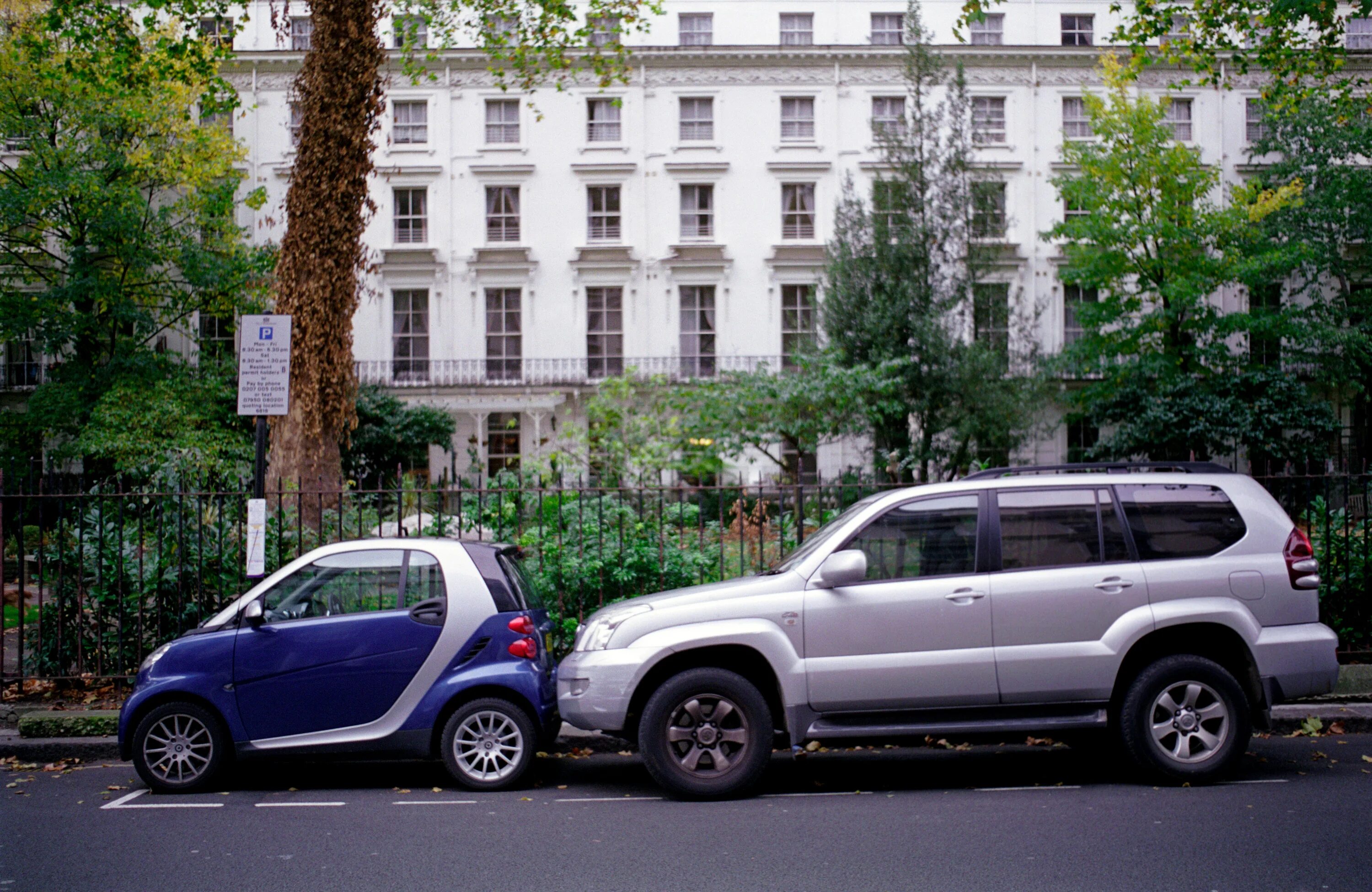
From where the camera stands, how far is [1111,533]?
283 inches

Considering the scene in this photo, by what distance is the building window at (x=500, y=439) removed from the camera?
34.8 metres

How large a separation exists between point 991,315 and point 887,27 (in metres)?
12.6

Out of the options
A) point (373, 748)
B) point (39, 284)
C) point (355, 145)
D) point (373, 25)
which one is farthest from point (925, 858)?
point (39, 284)

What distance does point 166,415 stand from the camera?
26.7 meters

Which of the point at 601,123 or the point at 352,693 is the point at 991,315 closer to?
the point at 601,123

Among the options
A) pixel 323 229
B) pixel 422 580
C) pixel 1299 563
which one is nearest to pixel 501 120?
pixel 323 229

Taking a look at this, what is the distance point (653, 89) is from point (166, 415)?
17.4 metres

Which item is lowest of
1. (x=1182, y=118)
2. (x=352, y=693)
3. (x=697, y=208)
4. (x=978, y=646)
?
(x=352, y=693)

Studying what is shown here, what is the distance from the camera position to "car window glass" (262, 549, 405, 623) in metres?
7.62

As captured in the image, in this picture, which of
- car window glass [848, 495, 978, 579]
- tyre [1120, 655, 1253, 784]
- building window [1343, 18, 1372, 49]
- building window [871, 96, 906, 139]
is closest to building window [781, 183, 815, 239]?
building window [871, 96, 906, 139]

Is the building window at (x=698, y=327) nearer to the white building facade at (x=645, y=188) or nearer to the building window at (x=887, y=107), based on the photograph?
the white building facade at (x=645, y=188)

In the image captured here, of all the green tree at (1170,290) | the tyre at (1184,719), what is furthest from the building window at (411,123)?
the tyre at (1184,719)

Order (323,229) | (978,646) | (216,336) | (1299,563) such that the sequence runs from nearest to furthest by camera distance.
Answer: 1. (978,646)
2. (1299,563)
3. (323,229)
4. (216,336)

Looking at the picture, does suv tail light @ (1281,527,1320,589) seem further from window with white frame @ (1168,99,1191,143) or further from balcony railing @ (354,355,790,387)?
window with white frame @ (1168,99,1191,143)
